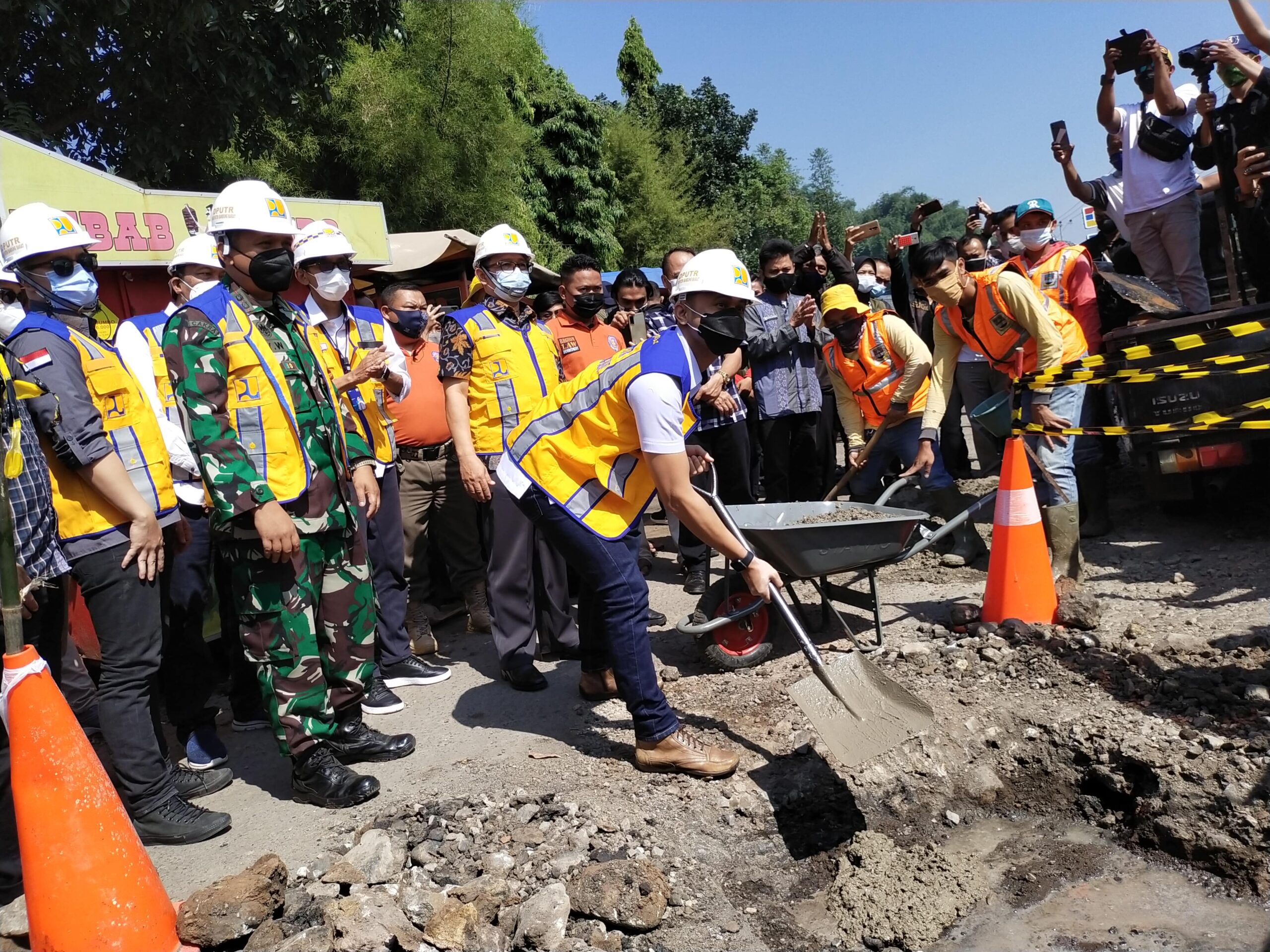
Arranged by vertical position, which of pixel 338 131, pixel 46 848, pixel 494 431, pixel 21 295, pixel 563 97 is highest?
pixel 563 97

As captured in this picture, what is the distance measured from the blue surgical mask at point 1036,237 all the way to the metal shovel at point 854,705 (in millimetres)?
4082

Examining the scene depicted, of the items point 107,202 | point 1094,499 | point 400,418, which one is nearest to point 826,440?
point 1094,499

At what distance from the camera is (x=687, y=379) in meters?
3.43

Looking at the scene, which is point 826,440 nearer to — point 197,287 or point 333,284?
point 333,284

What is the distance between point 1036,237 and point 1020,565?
290 cm

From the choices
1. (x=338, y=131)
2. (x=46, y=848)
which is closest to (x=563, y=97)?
(x=338, y=131)

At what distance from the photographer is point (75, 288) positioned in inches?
136

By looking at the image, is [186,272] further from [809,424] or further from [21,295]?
[809,424]

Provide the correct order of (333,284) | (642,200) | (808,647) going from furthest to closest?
1. (642,200)
2. (333,284)
3. (808,647)

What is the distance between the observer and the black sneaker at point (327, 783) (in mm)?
3598

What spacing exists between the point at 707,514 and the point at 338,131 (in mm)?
16972

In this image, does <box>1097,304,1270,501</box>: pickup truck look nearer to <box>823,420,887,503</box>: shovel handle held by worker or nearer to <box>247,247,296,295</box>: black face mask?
<box>823,420,887,503</box>: shovel handle held by worker

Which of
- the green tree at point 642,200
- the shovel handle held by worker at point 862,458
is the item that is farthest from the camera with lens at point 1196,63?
Answer: the green tree at point 642,200

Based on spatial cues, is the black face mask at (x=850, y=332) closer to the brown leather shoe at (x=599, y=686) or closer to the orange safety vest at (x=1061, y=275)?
the orange safety vest at (x=1061, y=275)
